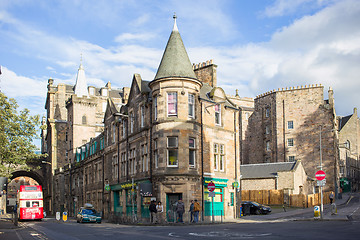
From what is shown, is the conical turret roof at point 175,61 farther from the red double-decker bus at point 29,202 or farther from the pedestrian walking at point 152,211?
the red double-decker bus at point 29,202

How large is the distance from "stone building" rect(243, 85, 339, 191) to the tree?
40.0m

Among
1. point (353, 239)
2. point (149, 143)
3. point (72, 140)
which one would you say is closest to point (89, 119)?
point (72, 140)

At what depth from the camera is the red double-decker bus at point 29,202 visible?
42469 millimetres

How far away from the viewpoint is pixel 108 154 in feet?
152

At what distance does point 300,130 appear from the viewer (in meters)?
66.8

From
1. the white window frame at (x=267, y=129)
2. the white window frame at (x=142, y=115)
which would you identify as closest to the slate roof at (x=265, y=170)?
the white window frame at (x=267, y=129)

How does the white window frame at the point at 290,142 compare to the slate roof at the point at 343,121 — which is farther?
the slate roof at the point at 343,121

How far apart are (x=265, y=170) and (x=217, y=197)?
21165 mm

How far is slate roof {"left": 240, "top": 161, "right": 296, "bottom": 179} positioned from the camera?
174 ft

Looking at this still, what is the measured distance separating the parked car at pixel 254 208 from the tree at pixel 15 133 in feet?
72.5

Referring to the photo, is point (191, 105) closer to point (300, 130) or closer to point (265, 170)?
point (265, 170)

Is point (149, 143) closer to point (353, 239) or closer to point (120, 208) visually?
point (120, 208)

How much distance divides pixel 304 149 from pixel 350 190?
23074 millimetres

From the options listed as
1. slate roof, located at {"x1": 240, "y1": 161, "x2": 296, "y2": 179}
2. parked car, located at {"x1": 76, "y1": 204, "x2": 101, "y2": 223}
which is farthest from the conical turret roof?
slate roof, located at {"x1": 240, "y1": 161, "x2": 296, "y2": 179}
